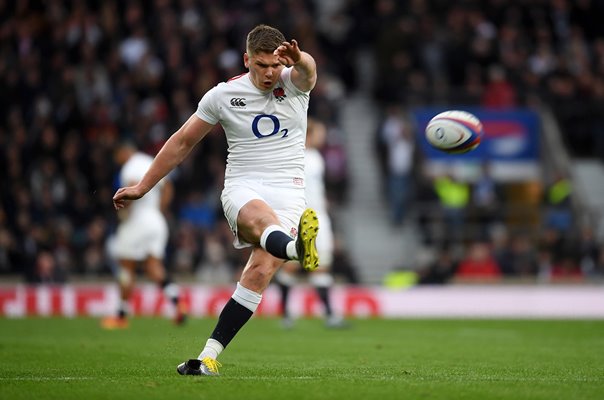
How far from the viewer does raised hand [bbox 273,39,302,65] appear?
8383 millimetres

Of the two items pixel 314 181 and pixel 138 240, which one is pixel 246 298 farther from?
pixel 138 240

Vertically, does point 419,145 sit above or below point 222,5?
below

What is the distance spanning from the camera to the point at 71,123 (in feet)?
78.8

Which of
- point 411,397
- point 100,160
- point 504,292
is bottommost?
point 504,292

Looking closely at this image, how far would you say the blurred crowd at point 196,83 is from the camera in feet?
74.5

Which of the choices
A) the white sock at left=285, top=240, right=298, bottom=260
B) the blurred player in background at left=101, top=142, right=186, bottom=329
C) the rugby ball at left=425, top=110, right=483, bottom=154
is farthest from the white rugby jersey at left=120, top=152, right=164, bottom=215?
the white sock at left=285, top=240, right=298, bottom=260

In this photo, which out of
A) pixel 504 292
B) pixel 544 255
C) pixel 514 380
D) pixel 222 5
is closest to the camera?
pixel 514 380

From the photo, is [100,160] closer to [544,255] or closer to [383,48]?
[383,48]

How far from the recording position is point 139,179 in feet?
54.6

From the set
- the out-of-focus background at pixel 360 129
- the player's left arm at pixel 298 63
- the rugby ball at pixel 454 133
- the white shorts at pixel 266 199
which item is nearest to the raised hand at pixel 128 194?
the white shorts at pixel 266 199

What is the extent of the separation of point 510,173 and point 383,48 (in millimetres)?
4060

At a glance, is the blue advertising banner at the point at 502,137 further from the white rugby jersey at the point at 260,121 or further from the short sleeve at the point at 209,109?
the short sleeve at the point at 209,109

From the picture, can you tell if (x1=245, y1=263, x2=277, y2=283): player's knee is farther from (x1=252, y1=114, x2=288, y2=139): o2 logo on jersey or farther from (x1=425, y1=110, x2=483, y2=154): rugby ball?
(x1=425, y1=110, x2=483, y2=154): rugby ball

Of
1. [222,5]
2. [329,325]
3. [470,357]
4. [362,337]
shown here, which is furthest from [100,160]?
[470,357]
